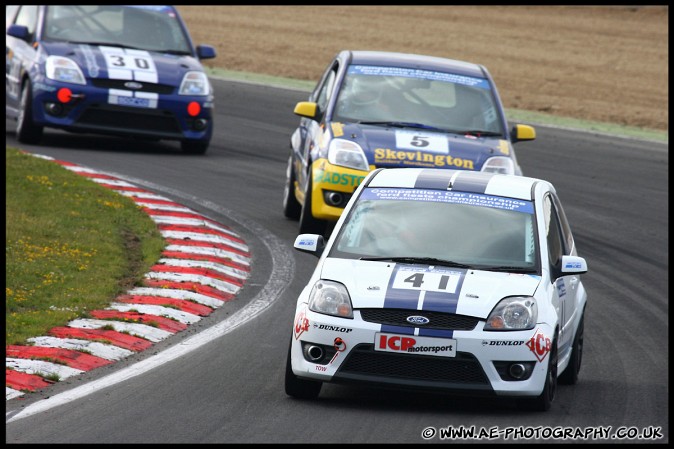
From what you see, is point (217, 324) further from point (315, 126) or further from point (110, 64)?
Result: point (110, 64)

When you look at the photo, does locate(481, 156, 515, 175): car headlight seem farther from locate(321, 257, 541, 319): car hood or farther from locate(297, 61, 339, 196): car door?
locate(321, 257, 541, 319): car hood

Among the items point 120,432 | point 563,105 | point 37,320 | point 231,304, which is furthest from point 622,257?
point 563,105

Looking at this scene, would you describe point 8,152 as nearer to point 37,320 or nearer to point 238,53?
point 37,320

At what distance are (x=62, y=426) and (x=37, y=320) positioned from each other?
7.98 feet

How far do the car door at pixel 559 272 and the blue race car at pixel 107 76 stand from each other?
881cm

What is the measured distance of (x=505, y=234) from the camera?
8.77m

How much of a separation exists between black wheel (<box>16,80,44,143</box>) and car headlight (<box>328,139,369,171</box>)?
18.2 ft

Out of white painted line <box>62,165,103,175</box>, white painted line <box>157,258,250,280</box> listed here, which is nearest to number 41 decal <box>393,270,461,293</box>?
white painted line <box>157,258,250,280</box>

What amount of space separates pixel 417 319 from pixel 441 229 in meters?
1.05

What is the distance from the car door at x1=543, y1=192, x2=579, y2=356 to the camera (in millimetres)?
8536

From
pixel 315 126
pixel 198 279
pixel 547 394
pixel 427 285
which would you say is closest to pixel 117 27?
pixel 315 126

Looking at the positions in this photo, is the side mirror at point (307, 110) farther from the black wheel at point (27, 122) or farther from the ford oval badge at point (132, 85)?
the black wheel at point (27, 122)

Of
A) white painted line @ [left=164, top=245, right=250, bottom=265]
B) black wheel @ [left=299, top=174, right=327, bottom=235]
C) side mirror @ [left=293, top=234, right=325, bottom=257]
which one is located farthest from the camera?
black wheel @ [left=299, top=174, right=327, bottom=235]

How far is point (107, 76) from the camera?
1723 centimetres
